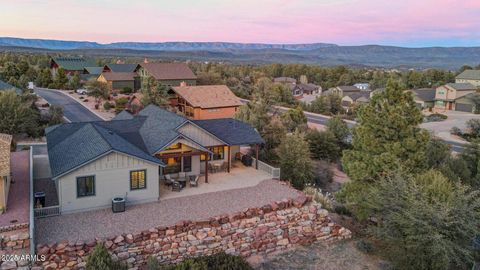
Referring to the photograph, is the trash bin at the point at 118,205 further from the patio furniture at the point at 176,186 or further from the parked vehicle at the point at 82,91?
the parked vehicle at the point at 82,91

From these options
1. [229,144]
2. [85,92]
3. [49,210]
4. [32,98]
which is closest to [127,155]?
[49,210]

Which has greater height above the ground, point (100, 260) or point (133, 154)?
point (133, 154)

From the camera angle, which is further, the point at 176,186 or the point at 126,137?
the point at 126,137

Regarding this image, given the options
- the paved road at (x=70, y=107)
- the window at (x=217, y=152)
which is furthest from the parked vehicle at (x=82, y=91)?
the window at (x=217, y=152)

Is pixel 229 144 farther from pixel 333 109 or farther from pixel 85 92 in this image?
pixel 333 109

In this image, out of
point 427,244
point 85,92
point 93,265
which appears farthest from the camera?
point 85,92

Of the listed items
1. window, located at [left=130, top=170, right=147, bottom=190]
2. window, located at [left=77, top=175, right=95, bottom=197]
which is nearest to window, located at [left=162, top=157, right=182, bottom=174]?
window, located at [left=130, top=170, right=147, bottom=190]

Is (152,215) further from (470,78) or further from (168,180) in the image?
(470,78)

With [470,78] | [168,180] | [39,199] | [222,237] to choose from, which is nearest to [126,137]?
[168,180]
